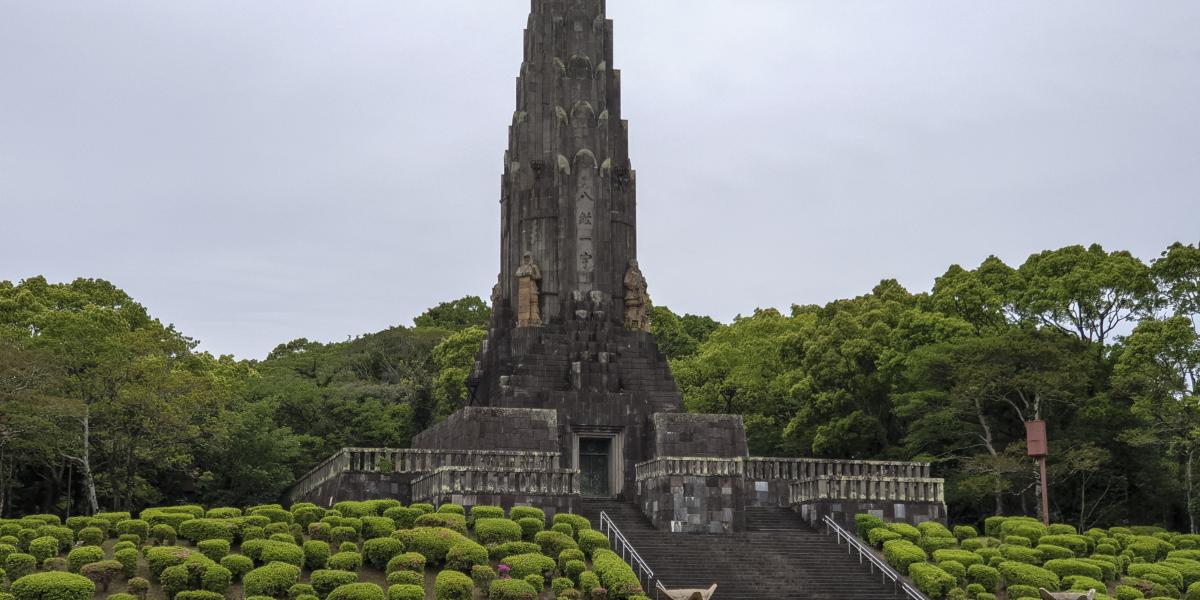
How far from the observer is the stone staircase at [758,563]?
105ft

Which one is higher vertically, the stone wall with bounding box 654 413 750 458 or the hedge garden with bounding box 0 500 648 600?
the stone wall with bounding box 654 413 750 458

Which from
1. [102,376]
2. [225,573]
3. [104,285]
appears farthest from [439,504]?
[104,285]

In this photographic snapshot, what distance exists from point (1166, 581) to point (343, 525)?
1960 centimetres

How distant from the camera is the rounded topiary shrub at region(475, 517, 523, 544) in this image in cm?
3203

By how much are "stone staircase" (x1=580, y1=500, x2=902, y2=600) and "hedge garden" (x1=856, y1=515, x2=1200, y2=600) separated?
3.33 feet

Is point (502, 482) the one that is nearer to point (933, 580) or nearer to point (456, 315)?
point (933, 580)

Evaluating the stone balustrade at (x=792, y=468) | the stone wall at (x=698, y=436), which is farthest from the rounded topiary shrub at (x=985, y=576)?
the stone wall at (x=698, y=436)

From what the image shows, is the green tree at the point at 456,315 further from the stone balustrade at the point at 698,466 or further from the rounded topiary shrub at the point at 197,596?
the rounded topiary shrub at the point at 197,596

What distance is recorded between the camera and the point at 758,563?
33625 millimetres

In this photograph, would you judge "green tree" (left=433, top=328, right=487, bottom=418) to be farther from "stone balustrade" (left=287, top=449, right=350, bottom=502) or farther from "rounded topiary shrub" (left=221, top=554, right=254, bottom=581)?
"rounded topiary shrub" (left=221, top=554, right=254, bottom=581)

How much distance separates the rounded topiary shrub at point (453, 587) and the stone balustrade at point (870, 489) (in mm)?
13080

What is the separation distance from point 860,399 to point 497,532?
24.3m

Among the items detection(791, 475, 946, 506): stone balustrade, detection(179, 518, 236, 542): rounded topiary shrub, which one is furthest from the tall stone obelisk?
detection(179, 518, 236, 542): rounded topiary shrub

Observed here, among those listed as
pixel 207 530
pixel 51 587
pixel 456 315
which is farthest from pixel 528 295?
pixel 456 315
